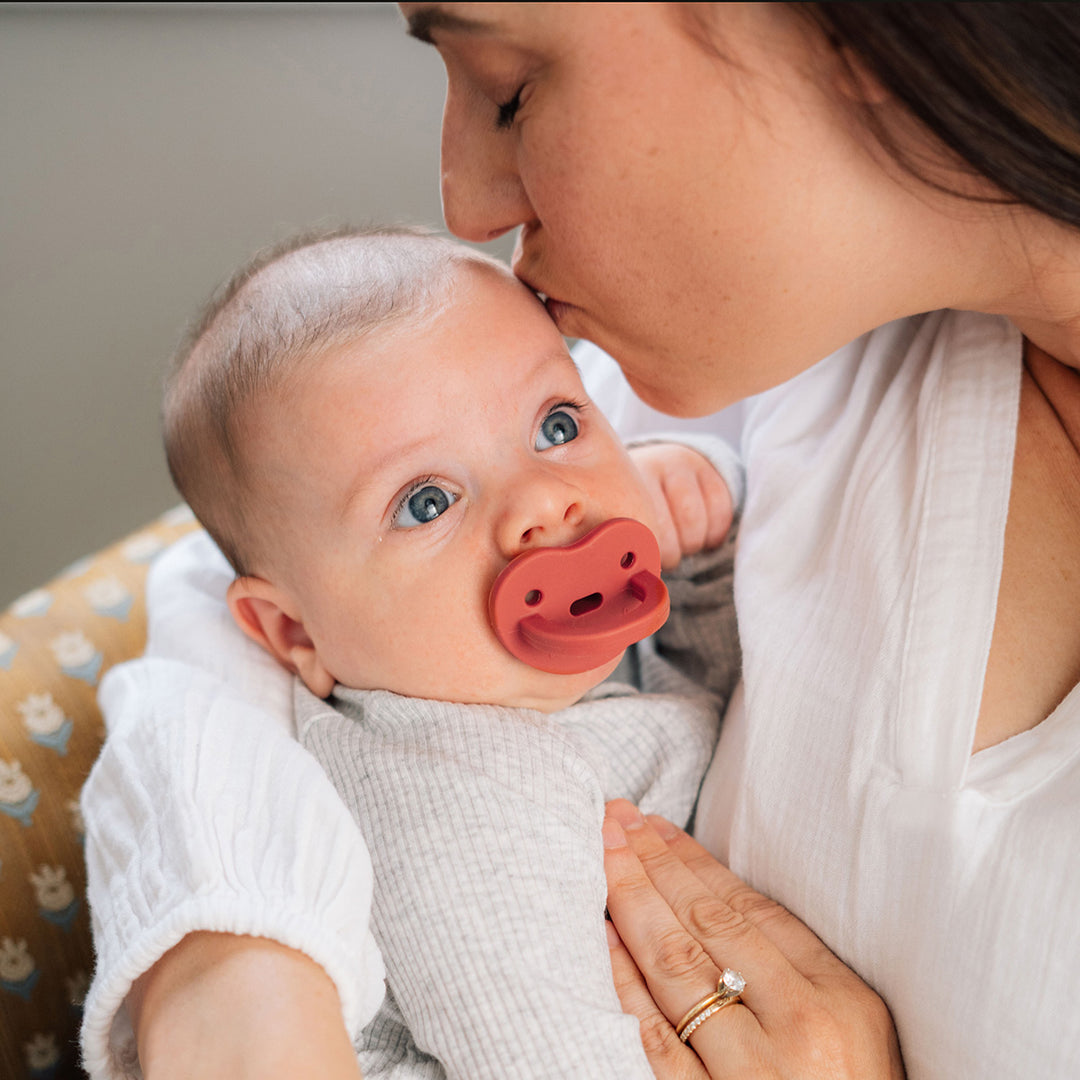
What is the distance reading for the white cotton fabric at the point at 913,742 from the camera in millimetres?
688

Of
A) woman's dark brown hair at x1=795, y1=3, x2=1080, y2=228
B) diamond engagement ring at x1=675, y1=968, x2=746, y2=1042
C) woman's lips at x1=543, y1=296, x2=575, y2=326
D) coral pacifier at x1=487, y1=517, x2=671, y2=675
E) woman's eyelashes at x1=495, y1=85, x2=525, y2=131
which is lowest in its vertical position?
diamond engagement ring at x1=675, y1=968, x2=746, y2=1042

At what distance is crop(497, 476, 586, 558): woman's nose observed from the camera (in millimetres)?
852

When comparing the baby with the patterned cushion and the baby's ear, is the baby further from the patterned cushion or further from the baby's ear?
the patterned cushion

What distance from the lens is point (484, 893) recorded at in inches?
30.8


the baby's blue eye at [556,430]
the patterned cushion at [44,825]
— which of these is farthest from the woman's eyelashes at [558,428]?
the patterned cushion at [44,825]

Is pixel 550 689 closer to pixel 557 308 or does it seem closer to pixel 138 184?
pixel 557 308

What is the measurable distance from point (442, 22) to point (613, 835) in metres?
0.68

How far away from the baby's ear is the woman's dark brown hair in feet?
2.24

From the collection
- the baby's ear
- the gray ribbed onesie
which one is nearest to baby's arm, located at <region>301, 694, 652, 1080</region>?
the gray ribbed onesie

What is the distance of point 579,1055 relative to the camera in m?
0.72

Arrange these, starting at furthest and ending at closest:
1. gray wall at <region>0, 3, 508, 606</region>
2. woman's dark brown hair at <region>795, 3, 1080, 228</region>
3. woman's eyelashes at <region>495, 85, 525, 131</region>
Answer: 1. gray wall at <region>0, 3, 508, 606</region>
2. woman's eyelashes at <region>495, 85, 525, 131</region>
3. woman's dark brown hair at <region>795, 3, 1080, 228</region>

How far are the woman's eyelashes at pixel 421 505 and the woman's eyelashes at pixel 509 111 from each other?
310 millimetres

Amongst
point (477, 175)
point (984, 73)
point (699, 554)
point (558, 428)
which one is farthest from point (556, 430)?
point (984, 73)

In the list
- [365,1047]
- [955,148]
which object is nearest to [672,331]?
[955,148]
